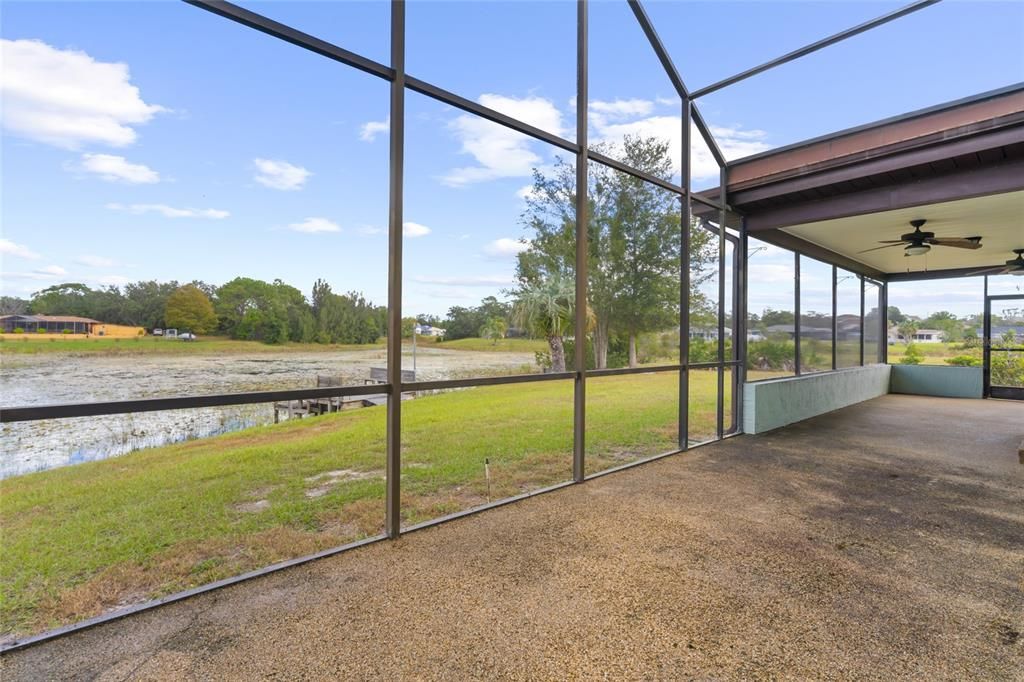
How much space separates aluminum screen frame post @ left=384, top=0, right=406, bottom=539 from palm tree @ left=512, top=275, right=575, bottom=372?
1327 mm

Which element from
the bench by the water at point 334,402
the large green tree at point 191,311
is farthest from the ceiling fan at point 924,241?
the large green tree at point 191,311

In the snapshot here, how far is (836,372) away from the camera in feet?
26.2

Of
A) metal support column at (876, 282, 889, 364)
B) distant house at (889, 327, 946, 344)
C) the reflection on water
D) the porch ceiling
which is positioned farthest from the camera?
metal support column at (876, 282, 889, 364)

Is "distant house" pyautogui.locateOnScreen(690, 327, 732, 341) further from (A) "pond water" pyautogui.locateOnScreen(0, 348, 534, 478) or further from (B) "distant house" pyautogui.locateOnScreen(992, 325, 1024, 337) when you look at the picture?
(B) "distant house" pyautogui.locateOnScreen(992, 325, 1024, 337)

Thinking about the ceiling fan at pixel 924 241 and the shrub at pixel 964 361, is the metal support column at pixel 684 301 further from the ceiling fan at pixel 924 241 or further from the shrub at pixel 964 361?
the shrub at pixel 964 361

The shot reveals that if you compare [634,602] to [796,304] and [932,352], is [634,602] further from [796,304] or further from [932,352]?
[932,352]

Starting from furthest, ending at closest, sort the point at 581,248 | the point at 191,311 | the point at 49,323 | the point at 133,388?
the point at 581,248 → the point at 191,311 → the point at 133,388 → the point at 49,323

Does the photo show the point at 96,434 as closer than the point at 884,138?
Yes

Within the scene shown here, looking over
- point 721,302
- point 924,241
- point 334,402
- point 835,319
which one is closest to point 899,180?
point 924,241

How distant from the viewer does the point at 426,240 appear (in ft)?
10.6

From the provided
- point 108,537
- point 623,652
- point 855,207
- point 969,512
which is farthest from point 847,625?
point 855,207

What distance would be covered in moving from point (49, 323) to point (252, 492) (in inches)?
73.8

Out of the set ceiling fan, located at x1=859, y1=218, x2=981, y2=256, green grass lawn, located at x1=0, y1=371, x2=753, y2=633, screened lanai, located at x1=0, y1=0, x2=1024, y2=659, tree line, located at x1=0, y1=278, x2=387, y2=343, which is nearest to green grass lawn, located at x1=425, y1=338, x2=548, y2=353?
screened lanai, located at x1=0, y1=0, x2=1024, y2=659

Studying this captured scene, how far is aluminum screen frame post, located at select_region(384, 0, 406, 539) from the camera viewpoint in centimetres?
279
